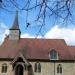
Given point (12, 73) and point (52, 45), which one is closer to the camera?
point (12, 73)

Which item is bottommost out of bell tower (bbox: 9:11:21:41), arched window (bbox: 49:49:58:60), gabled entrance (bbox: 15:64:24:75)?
gabled entrance (bbox: 15:64:24:75)

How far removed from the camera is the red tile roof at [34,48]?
51.8 m

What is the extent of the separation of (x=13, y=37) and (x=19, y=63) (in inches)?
263

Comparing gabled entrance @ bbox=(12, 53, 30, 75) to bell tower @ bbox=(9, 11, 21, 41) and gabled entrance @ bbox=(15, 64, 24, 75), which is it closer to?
gabled entrance @ bbox=(15, 64, 24, 75)

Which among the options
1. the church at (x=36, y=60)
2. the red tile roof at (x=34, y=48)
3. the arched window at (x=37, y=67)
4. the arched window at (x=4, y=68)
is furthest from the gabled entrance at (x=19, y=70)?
the arched window at (x=37, y=67)

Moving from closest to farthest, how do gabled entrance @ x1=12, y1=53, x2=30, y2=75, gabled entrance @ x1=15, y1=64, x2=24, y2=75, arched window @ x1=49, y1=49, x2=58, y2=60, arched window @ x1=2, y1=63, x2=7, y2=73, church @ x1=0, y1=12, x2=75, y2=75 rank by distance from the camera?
gabled entrance @ x1=12, y1=53, x2=30, y2=75 → church @ x1=0, y1=12, x2=75, y2=75 → arched window @ x1=2, y1=63, x2=7, y2=73 → gabled entrance @ x1=15, y1=64, x2=24, y2=75 → arched window @ x1=49, y1=49, x2=58, y2=60

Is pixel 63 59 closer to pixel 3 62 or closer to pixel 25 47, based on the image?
pixel 25 47

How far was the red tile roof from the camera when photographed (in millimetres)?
51750

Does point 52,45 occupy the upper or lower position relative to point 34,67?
upper

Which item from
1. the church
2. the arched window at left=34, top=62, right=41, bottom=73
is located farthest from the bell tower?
the arched window at left=34, top=62, right=41, bottom=73

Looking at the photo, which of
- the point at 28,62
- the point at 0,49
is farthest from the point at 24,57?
the point at 0,49

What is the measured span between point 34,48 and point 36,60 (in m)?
2.90

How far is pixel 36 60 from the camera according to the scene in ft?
169

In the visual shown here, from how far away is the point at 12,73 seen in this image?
5109 cm
